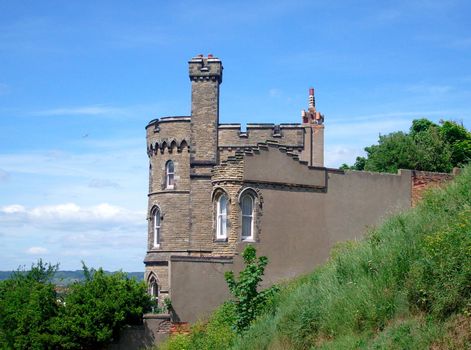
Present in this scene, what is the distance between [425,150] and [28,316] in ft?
82.5

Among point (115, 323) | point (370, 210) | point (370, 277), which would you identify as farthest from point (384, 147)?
point (370, 277)

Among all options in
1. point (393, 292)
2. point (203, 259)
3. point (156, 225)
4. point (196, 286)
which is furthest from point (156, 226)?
point (393, 292)

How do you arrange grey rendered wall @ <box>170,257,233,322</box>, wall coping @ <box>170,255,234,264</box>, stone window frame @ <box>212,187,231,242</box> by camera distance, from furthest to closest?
stone window frame @ <box>212,187,231,242</box>
wall coping @ <box>170,255,234,264</box>
grey rendered wall @ <box>170,257,233,322</box>

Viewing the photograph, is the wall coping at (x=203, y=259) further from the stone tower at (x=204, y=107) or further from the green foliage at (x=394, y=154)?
the green foliage at (x=394, y=154)

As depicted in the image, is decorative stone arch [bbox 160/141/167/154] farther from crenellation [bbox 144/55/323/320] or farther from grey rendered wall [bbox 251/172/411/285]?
grey rendered wall [bbox 251/172/411/285]

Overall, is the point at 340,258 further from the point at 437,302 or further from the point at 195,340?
the point at 195,340

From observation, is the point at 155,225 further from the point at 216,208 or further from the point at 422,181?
the point at 422,181

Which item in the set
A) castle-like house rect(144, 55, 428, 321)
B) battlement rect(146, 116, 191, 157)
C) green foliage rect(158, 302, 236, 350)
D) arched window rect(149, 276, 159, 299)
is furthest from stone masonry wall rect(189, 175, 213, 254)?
green foliage rect(158, 302, 236, 350)

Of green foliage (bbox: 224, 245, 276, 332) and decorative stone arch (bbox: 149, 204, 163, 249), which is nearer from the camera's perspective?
green foliage (bbox: 224, 245, 276, 332)

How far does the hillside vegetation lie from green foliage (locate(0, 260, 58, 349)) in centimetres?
885

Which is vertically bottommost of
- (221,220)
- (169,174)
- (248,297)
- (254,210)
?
(248,297)

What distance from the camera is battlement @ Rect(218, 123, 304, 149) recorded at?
3856 cm

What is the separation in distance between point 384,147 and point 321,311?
29042mm

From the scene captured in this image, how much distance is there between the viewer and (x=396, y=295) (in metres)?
14.2
